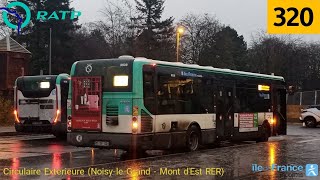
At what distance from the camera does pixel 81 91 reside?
15383mm

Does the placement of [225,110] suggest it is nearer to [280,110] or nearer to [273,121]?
[273,121]

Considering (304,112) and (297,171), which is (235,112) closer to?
(297,171)

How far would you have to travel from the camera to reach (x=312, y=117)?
39594 millimetres

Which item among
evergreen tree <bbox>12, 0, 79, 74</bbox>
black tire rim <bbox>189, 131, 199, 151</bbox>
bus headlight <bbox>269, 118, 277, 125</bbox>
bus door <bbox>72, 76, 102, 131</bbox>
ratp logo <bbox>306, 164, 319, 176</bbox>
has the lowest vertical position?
ratp logo <bbox>306, 164, 319, 176</bbox>

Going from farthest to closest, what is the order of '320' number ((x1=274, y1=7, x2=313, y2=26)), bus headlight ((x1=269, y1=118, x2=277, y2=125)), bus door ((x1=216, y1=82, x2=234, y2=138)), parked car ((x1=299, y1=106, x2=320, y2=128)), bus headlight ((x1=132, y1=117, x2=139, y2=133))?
parked car ((x1=299, y1=106, x2=320, y2=128)), bus headlight ((x1=269, y1=118, x2=277, y2=125)), bus door ((x1=216, y1=82, x2=234, y2=138)), '320' number ((x1=274, y1=7, x2=313, y2=26)), bus headlight ((x1=132, y1=117, x2=139, y2=133))

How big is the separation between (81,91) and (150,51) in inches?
1932

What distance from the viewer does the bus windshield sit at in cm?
2281

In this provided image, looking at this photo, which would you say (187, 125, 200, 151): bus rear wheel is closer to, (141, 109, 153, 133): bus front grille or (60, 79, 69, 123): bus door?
(141, 109, 153, 133): bus front grille

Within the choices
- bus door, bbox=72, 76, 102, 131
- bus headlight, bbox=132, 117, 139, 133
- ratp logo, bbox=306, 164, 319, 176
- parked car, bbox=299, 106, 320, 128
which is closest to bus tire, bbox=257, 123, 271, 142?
bus headlight, bbox=132, 117, 139, 133

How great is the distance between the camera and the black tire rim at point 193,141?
659 inches

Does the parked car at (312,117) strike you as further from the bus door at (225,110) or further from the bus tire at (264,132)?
the bus door at (225,110)

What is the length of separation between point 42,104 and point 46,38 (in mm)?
53378

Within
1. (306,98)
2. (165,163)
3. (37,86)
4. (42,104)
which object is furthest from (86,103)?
(306,98)

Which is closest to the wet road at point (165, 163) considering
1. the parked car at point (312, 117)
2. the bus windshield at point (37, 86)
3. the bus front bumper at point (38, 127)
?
the bus front bumper at point (38, 127)
